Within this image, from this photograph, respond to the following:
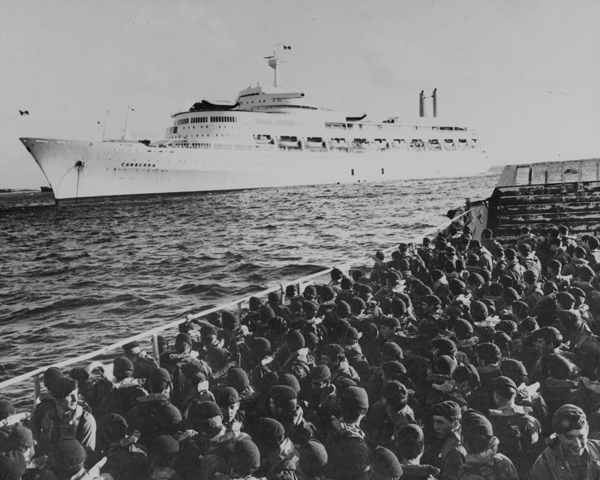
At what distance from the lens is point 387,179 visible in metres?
67.9

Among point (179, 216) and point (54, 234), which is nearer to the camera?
point (54, 234)

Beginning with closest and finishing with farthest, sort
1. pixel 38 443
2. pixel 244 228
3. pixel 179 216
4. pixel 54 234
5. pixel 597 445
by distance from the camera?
pixel 597 445, pixel 38 443, pixel 244 228, pixel 54 234, pixel 179 216

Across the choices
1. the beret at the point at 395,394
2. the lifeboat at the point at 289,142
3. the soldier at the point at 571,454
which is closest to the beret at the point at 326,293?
the beret at the point at 395,394

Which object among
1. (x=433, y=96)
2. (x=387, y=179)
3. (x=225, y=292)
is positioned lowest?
(x=225, y=292)

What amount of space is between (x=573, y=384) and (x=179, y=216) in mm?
35733

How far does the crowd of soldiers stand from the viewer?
286 centimetres

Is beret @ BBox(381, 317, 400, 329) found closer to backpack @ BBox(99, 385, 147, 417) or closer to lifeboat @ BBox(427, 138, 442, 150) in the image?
backpack @ BBox(99, 385, 147, 417)

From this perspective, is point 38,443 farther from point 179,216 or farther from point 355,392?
point 179,216

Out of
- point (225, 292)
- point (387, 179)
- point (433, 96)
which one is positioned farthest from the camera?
point (433, 96)

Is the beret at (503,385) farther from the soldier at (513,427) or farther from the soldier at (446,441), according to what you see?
the soldier at (446,441)

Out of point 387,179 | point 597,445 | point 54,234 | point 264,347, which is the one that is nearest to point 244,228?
point 54,234

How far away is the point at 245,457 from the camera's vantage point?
276cm

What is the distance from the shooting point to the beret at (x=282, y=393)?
132 inches

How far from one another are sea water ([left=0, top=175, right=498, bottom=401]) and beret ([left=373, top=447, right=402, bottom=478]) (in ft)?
23.7
